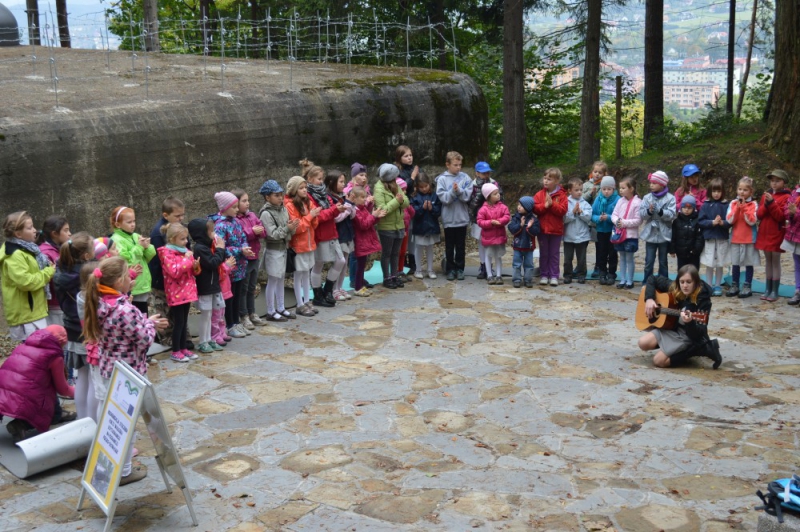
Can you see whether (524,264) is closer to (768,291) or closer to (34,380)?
(768,291)

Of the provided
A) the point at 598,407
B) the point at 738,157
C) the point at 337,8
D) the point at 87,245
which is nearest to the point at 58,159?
the point at 87,245

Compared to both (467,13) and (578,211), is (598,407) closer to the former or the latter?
(578,211)

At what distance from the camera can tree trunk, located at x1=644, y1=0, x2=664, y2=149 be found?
67.5 feet

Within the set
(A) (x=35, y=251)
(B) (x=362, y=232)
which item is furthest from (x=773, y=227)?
(A) (x=35, y=251)

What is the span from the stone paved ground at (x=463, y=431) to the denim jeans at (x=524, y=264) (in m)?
1.62

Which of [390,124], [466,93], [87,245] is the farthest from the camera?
[466,93]

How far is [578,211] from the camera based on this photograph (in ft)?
42.3

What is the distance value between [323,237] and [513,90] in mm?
9188

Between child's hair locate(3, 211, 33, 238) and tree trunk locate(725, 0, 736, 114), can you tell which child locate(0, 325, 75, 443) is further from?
tree trunk locate(725, 0, 736, 114)

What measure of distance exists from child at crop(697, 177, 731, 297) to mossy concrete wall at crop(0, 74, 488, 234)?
508 cm

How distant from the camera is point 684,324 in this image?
919 cm

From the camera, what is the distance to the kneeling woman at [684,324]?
9.11 metres

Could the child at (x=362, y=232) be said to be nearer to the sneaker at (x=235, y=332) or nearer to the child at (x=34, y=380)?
the sneaker at (x=235, y=332)

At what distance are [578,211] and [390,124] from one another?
363 cm
